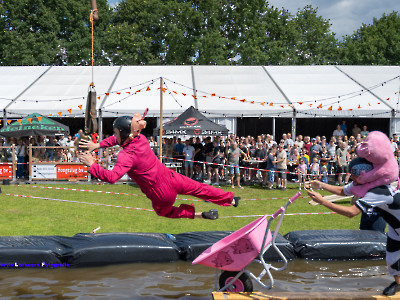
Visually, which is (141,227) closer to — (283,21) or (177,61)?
(177,61)

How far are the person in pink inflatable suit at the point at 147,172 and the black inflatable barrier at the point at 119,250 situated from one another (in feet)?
5.36

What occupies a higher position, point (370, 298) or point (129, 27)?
point (129, 27)

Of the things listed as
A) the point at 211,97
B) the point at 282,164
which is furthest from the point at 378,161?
the point at 211,97

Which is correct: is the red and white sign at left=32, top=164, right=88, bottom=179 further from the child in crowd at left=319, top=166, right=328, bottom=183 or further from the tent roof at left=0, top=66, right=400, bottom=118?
the child in crowd at left=319, top=166, right=328, bottom=183

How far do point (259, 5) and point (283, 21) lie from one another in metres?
3.10

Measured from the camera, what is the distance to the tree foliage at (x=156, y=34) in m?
37.3

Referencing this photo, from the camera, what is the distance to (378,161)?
5051 mm

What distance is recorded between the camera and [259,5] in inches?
1651

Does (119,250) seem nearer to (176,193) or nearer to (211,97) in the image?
(176,193)

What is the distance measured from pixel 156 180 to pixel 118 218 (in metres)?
5.46

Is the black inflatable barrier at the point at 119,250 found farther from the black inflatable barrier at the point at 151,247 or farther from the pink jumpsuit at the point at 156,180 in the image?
the pink jumpsuit at the point at 156,180

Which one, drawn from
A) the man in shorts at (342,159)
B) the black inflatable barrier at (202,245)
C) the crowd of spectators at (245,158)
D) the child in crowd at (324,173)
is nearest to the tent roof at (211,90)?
the crowd of spectators at (245,158)

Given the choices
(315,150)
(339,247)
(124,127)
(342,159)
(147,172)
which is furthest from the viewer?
(315,150)

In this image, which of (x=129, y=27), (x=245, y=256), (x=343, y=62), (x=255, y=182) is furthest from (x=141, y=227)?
(x=343, y=62)
